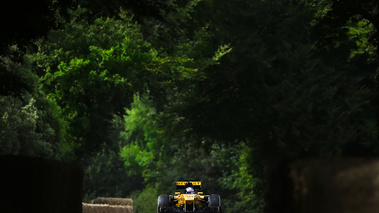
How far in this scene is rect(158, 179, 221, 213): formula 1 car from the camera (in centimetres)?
2812

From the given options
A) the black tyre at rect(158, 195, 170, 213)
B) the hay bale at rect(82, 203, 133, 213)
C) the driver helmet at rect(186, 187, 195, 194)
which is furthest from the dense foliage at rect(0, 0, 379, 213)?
the hay bale at rect(82, 203, 133, 213)

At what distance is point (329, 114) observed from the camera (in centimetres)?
4094

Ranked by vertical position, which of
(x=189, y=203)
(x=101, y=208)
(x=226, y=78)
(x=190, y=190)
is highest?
(x=226, y=78)

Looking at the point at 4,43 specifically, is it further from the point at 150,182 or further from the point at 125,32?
the point at 150,182

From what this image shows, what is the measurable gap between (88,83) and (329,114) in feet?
41.0

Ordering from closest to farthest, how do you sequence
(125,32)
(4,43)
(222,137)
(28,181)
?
(28,181) < (4,43) < (125,32) < (222,137)

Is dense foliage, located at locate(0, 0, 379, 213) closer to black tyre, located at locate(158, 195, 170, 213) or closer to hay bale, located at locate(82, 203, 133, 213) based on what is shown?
black tyre, located at locate(158, 195, 170, 213)

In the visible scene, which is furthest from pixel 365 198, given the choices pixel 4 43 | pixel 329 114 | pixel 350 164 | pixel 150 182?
pixel 150 182

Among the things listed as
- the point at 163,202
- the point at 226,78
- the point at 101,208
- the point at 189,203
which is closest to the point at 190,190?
the point at 189,203

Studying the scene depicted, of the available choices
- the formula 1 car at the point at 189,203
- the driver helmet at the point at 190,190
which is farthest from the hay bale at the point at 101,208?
the driver helmet at the point at 190,190

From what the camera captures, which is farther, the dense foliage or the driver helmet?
the dense foliage

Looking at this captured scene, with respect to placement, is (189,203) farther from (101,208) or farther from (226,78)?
(226,78)

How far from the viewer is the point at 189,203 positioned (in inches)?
1139

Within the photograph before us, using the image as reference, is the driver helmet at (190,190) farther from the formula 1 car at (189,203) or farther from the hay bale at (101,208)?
the hay bale at (101,208)
